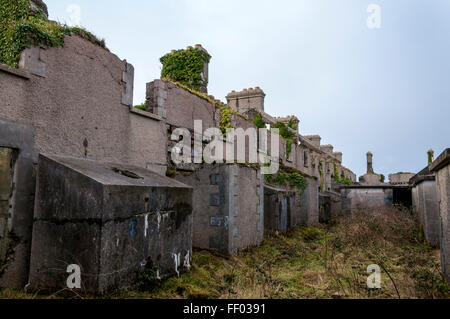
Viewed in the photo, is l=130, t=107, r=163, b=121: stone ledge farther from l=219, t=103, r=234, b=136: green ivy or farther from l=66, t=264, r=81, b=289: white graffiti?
l=66, t=264, r=81, b=289: white graffiti

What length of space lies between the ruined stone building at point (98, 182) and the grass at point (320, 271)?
0.40 meters

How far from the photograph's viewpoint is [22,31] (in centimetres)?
461

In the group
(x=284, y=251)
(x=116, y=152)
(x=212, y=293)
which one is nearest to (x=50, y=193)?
(x=116, y=152)

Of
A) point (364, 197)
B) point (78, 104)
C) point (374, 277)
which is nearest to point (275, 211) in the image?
point (374, 277)

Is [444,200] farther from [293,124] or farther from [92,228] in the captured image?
[293,124]

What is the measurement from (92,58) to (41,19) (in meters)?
0.96

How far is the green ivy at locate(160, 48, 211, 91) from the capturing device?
10.0 meters

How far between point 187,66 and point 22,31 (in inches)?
235

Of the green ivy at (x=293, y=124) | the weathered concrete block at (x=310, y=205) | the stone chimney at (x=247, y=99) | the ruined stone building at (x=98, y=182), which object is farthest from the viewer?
the stone chimney at (x=247, y=99)

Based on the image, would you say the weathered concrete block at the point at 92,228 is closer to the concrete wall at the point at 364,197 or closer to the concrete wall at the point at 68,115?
the concrete wall at the point at 68,115

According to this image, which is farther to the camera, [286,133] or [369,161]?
[369,161]

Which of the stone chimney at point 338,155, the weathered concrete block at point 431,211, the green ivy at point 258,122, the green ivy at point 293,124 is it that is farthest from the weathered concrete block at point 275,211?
the stone chimney at point 338,155

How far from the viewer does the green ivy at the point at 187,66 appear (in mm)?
10047

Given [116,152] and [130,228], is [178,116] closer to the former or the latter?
[116,152]
